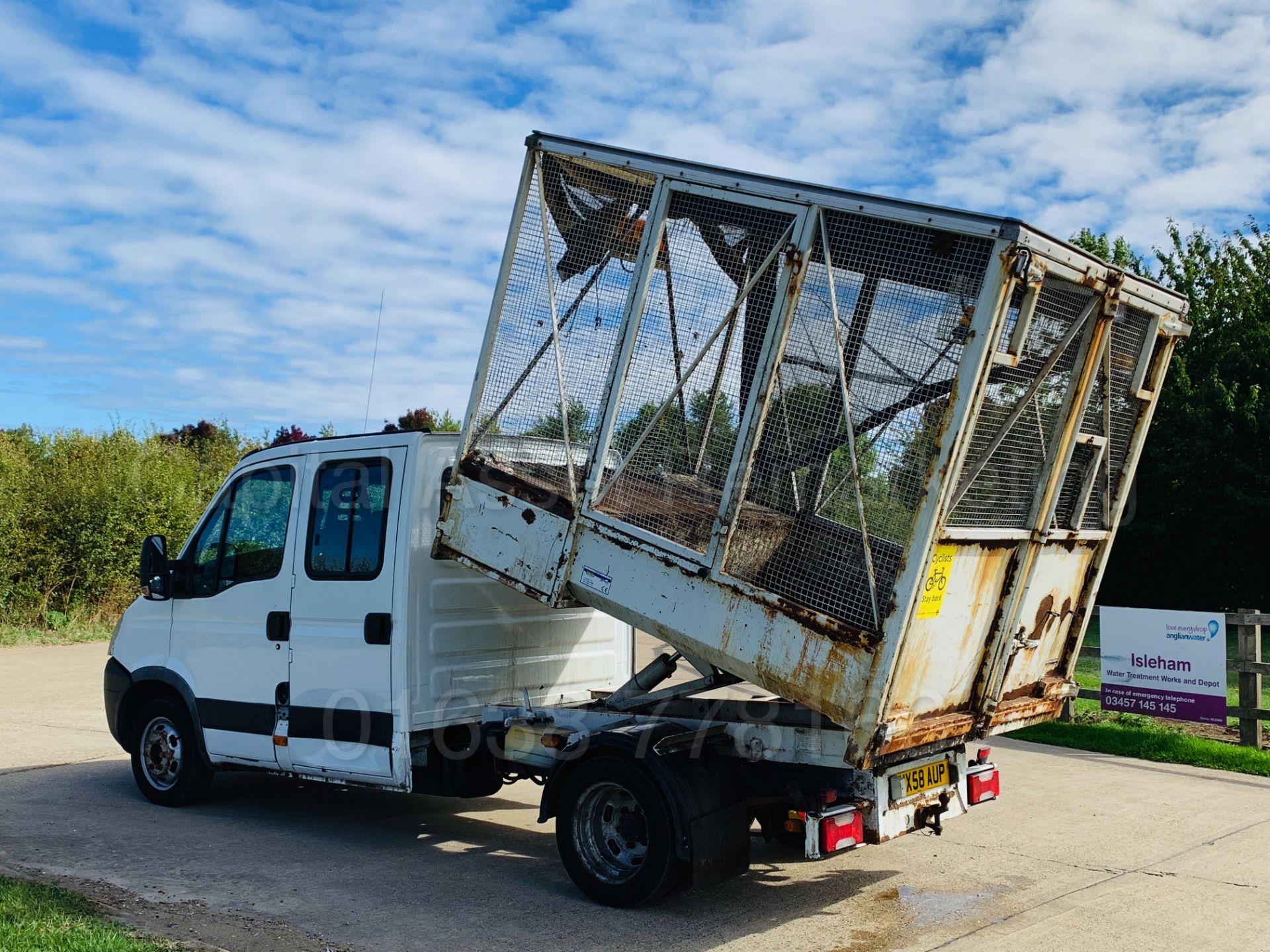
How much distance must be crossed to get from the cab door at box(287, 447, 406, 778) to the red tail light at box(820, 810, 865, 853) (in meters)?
2.46

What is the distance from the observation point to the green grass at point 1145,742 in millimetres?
9802

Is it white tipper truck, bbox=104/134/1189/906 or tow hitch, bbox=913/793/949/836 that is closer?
white tipper truck, bbox=104/134/1189/906

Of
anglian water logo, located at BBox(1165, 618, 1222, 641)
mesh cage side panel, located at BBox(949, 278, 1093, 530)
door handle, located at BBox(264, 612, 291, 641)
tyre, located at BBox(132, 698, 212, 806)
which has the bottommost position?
tyre, located at BBox(132, 698, 212, 806)

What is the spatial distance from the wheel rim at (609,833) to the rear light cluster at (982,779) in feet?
5.84

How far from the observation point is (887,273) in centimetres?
495

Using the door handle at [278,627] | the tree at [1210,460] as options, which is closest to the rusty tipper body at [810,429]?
the door handle at [278,627]

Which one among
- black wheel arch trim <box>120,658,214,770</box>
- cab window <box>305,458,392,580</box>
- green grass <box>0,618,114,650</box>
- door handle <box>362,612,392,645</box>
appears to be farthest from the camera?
green grass <box>0,618,114,650</box>

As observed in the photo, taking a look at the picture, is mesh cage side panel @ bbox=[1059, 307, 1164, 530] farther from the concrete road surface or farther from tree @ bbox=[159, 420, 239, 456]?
tree @ bbox=[159, 420, 239, 456]

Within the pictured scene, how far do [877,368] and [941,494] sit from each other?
2.16 ft

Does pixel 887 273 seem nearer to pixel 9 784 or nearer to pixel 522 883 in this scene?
pixel 522 883

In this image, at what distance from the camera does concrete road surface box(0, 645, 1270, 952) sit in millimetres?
5312

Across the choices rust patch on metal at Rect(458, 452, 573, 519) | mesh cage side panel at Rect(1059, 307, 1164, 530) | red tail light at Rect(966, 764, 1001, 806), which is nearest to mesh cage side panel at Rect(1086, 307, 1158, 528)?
mesh cage side panel at Rect(1059, 307, 1164, 530)

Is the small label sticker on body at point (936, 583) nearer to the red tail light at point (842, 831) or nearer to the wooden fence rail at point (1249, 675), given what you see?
the red tail light at point (842, 831)

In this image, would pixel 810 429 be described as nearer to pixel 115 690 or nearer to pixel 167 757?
pixel 167 757
